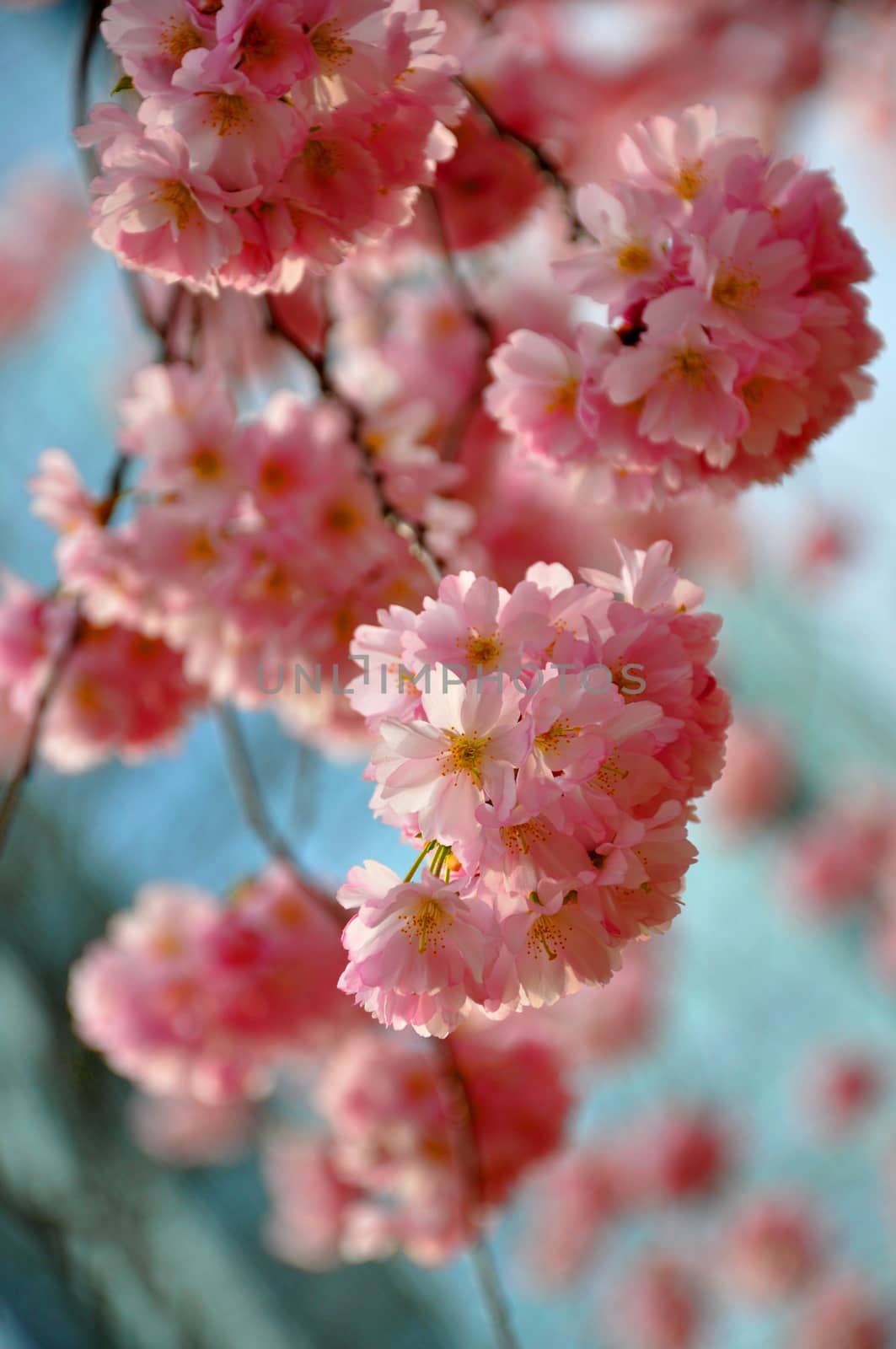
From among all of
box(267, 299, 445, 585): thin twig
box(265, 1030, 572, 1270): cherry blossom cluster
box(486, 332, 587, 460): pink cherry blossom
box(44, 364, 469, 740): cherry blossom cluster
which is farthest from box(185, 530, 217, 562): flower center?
box(265, 1030, 572, 1270): cherry blossom cluster

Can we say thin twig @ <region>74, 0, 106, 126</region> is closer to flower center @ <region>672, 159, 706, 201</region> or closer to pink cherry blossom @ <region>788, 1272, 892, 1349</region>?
flower center @ <region>672, 159, 706, 201</region>

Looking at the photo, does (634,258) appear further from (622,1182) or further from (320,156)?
(622,1182)

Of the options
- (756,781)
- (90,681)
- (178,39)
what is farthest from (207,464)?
(756,781)

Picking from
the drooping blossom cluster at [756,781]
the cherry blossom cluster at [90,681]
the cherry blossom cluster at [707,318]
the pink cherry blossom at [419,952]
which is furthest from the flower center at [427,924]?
the drooping blossom cluster at [756,781]

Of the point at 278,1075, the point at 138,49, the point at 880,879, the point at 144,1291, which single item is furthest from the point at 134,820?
the point at 138,49

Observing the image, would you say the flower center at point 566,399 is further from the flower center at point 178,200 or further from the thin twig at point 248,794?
the thin twig at point 248,794
